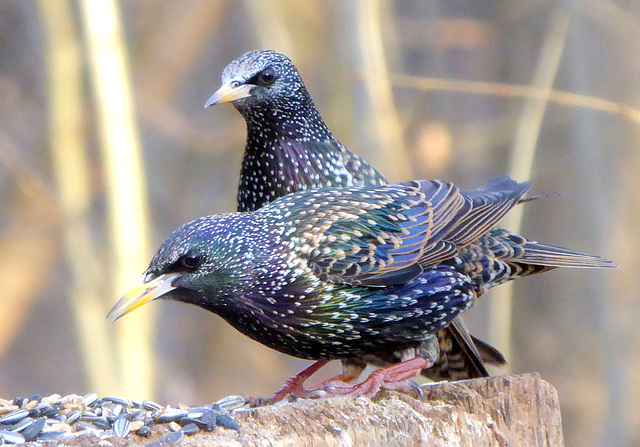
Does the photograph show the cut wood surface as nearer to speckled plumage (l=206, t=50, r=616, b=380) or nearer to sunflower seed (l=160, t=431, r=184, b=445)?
sunflower seed (l=160, t=431, r=184, b=445)

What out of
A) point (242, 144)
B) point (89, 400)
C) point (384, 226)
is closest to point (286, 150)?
point (384, 226)

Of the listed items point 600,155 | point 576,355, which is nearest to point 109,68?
point 600,155

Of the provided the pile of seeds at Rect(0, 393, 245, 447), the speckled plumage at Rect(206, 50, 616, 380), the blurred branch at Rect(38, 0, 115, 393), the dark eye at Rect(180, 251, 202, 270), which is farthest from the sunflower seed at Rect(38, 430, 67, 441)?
the blurred branch at Rect(38, 0, 115, 393)

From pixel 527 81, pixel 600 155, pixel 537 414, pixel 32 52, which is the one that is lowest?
pixel 537 414

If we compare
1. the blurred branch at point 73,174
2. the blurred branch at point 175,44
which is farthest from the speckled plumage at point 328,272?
the blurred branch at point 175,44

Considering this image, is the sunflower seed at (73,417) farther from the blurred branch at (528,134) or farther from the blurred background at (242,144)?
the blurred branch at (528,134)

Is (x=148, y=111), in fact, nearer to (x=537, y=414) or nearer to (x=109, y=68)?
(x=109, y=68)
